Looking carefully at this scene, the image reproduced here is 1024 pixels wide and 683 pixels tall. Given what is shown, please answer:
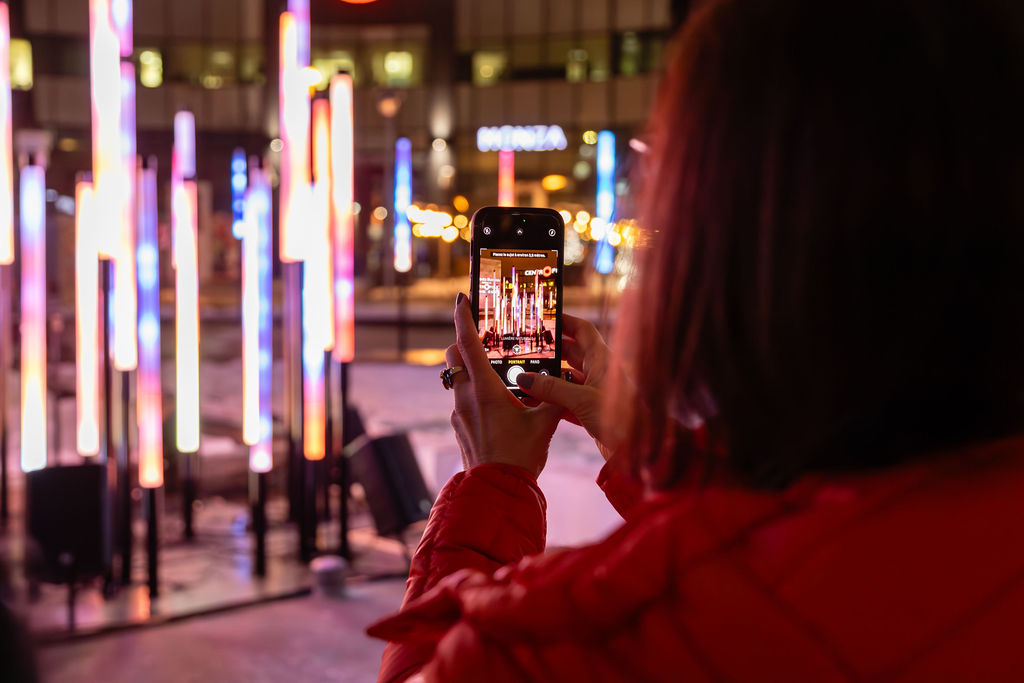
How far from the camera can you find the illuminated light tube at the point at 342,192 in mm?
4223

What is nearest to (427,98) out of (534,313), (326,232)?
(326,232)

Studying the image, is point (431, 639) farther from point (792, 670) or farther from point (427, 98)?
point (427, 98)

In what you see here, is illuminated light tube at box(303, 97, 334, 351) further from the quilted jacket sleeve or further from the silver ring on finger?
the quilted jacket sleeve

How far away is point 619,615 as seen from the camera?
2.14 ft

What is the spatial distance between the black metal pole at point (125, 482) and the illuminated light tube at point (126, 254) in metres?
0.12

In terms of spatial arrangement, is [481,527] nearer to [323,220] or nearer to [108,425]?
[323,220]

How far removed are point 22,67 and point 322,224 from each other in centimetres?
2360

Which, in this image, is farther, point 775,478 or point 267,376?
point 267,376

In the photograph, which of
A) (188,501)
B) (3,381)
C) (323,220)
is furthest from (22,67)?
(323,220)

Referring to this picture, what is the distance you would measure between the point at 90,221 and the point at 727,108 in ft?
13.0

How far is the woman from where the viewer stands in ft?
2.00

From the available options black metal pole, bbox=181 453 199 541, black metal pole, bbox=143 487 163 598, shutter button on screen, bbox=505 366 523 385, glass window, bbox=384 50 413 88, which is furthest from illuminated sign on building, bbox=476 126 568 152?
shutter button on screen, bbox=505 366 523 385

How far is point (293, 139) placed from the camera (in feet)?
13.0

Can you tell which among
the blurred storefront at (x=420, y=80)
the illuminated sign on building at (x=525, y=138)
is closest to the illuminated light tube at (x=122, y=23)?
the blurred storefront at (x=420, y=80)
